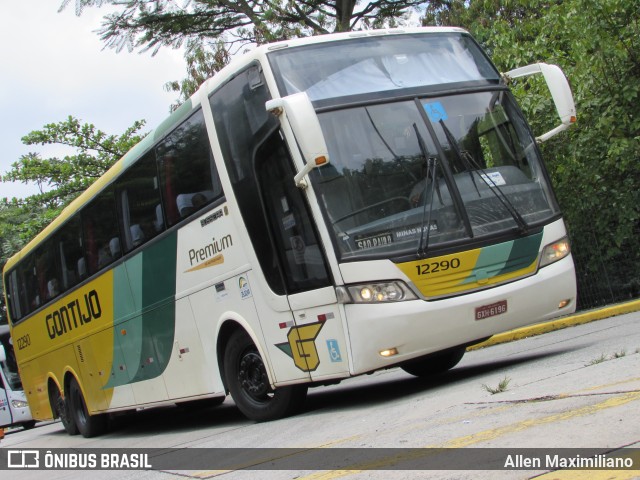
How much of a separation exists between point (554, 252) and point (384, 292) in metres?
1.91

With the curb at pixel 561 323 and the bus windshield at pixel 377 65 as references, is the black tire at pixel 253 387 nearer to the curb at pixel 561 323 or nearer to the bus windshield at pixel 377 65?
the bus windshield at pixel 377 65

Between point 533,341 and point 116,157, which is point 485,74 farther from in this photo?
point 116,157

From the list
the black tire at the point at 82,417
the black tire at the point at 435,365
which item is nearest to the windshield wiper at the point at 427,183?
the black tire at the point at 435,365

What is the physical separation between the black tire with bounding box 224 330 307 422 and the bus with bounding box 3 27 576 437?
0.02 metres

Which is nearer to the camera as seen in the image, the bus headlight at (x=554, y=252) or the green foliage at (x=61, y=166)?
the bus headlight at (x=554, y=252)

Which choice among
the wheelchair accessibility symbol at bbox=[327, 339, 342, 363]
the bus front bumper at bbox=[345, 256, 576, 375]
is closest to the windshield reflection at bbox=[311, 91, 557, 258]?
the bus front bumper at bbox=[345, 256, 576, 375]

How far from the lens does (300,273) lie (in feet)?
25.7

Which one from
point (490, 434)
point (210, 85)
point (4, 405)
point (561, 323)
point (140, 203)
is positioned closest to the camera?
point (490, 434)

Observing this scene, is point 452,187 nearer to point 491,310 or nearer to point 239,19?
point 491,310

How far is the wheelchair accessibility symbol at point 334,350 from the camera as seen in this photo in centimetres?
756

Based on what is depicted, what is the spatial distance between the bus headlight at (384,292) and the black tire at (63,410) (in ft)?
28.4

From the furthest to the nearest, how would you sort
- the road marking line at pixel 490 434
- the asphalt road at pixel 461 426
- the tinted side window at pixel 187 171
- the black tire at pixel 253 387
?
the tinted side window at pixel 187 171 < the black tire at pixel 253 387 < the road marking line at pixel 490 434 < the asphalt road at pixel 461 426

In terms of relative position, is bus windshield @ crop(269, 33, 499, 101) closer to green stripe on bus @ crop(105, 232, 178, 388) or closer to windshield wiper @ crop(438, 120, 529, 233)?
windshield wiper @ crop(438, 120, 529, 233)

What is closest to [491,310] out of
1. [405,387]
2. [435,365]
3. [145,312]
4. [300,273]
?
[300,273]
